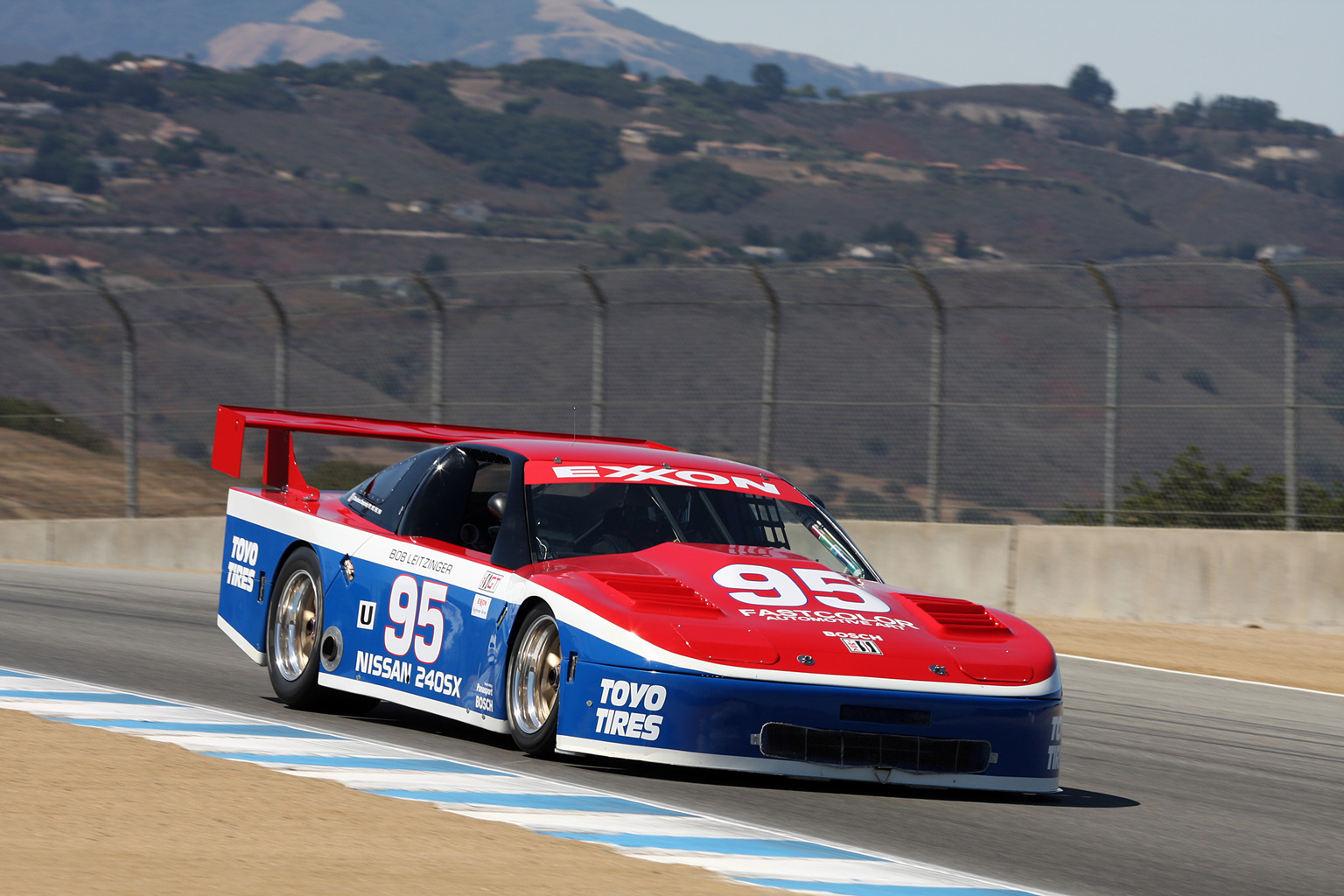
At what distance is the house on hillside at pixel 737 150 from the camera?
529ft

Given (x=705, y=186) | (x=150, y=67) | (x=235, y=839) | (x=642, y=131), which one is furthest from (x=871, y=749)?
(x=642, y=131)

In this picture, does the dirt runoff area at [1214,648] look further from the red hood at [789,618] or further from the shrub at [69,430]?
the shrub at [69,430]

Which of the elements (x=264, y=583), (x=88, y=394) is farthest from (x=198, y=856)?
(x=88, y=394)

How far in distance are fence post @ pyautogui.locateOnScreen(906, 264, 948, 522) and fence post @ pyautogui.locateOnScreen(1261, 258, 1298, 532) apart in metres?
2.75

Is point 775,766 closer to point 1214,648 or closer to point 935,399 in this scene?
point 1214,648

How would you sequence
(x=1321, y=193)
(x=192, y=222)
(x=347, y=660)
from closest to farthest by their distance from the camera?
(x=347, y=660) → (x=192, y=222) → (x=1321, y=193)

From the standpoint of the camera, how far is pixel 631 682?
6.18 m

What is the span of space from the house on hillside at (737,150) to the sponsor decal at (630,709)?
511 feet

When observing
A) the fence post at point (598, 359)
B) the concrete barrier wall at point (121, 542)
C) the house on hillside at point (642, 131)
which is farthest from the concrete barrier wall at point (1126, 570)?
the house on hillside at point (642, 131)

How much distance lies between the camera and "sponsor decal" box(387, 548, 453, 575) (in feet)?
23.6

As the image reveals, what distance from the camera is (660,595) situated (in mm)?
6484

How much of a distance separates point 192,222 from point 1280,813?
118 m

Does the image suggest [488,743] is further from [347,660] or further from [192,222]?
[192,222]

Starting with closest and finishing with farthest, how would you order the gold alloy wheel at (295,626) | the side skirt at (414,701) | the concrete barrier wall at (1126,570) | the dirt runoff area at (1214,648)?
the side skirt at (414,701), the gold alloy wheel at (295,626), the dirt runoff area at (1214,648), the concrete barrier wall at (1126,570)
